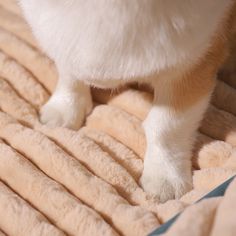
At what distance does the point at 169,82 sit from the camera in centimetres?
106

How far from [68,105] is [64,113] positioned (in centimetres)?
2

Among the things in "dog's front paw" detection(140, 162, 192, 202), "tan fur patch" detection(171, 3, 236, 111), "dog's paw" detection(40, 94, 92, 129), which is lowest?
"dog's front paw" detection(140, 162, 192, 202)

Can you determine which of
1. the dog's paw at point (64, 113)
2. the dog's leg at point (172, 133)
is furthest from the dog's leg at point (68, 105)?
the dog's leg at point (172, 133)

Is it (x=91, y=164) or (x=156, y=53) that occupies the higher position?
(x=156, y=53)

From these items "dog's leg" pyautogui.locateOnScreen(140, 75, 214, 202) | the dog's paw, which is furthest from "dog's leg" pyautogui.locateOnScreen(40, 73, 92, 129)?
"dog's leg" pyautogui.locateOnScreen(140, 75, 214, 202)

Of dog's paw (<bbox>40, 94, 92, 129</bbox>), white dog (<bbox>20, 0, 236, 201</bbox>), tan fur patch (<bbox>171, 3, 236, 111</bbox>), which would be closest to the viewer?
white dog (<bbox>20, 0, 236, 201</bbox>)

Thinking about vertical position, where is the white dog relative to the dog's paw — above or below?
above

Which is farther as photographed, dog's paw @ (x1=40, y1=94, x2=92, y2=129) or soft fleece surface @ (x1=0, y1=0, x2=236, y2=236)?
dog's paw @ (x1=40, y1=94, x2=92, y2=129)

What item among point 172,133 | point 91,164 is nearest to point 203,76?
point 172,133

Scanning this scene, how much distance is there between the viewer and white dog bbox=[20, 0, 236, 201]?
913mm

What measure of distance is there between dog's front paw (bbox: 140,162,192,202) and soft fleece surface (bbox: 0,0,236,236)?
0.6 inches

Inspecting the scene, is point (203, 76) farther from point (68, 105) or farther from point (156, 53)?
point (68, 105)

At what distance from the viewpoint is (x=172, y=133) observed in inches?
43.6

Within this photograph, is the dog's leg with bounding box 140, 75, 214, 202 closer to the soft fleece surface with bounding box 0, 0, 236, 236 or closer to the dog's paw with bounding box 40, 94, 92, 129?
the soft fleece surface with bounding box 0, 0, 236, 236
